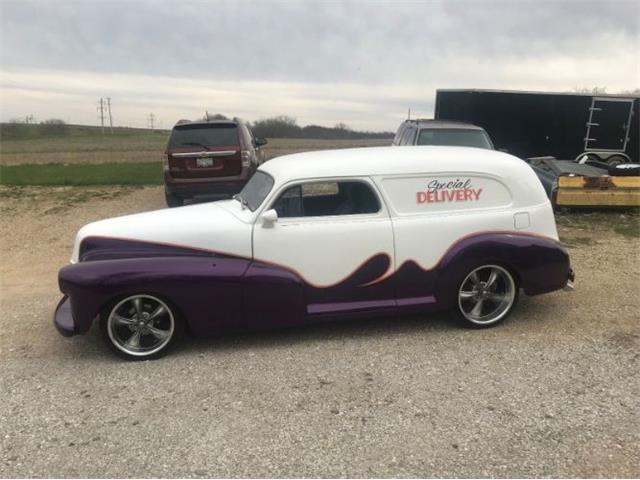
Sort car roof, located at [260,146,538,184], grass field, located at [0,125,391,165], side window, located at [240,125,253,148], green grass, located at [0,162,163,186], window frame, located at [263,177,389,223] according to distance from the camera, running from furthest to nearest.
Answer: grass field, located at [0,125,391,165] → green grass, located at [0,162,163,186] → side window, located at [240,125,253,148] → car roof, located at [260,146,538,184] → window frame, located at [263,177,389,223]

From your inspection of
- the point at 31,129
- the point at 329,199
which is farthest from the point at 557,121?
the point at 31,129

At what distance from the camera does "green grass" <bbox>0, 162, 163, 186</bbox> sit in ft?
50.3

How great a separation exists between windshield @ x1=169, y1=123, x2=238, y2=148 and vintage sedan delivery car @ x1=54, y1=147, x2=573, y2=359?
5.16 metres

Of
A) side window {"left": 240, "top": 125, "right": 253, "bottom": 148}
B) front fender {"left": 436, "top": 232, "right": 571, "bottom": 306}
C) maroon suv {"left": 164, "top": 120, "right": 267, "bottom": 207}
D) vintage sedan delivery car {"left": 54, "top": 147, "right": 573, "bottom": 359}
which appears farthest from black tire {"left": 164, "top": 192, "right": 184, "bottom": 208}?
front fender {"left": 436, "top": 232, "right": 571, "bottom": 306}

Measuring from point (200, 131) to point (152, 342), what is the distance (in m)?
6.38

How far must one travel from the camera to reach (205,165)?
9.76 metres

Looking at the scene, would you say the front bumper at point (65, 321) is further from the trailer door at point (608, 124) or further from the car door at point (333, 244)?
the trailer door at point (608, 124)

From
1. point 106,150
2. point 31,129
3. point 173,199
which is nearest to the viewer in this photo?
point 173,199

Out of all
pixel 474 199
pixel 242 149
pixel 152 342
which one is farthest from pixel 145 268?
pixel 242 149

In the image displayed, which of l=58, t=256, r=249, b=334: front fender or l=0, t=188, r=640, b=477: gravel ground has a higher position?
l=58, t=256, r=249, b=334: front fender

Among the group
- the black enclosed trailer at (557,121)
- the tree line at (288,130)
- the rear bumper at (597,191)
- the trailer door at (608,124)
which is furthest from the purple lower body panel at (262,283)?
the tree line at (288,130)

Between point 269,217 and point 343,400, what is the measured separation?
1.61m

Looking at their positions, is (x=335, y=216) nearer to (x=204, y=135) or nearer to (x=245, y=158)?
(x=245, y=158)

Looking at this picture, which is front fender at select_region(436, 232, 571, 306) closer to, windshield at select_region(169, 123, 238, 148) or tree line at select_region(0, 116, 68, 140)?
windshield at select_region(169, 123, 238, 148)
